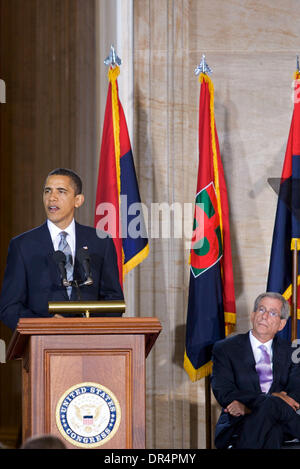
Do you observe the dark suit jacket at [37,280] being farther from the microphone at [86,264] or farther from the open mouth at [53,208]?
the microphone at [86,264]

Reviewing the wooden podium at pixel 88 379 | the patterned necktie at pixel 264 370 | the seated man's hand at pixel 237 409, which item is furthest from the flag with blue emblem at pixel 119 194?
the wooden podium at pixel 88 379

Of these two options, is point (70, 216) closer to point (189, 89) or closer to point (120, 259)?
point (120, 259)

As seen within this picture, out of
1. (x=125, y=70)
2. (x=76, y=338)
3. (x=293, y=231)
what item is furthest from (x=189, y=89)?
(x=76, y=338)

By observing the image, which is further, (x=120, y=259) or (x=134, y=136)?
(x=134, y=136)

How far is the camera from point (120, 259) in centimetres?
630

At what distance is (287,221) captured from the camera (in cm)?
648

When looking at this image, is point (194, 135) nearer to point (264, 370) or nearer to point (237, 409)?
point (264, 370)

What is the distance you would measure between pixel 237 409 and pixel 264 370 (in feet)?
1.30

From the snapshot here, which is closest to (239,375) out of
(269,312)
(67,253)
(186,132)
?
(269,312)

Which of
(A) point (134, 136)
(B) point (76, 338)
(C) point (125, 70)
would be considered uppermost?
(C) point (125, 70)

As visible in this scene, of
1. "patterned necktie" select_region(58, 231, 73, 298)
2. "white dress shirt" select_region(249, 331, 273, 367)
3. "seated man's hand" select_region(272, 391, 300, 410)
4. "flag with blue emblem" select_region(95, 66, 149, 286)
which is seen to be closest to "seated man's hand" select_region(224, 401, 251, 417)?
"seated man's hand" select_region(272, 391, 300, 410)

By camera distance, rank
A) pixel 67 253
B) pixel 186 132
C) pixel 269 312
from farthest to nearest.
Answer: pixel 186 132 < pixel 269 312 < pixel 67 253
